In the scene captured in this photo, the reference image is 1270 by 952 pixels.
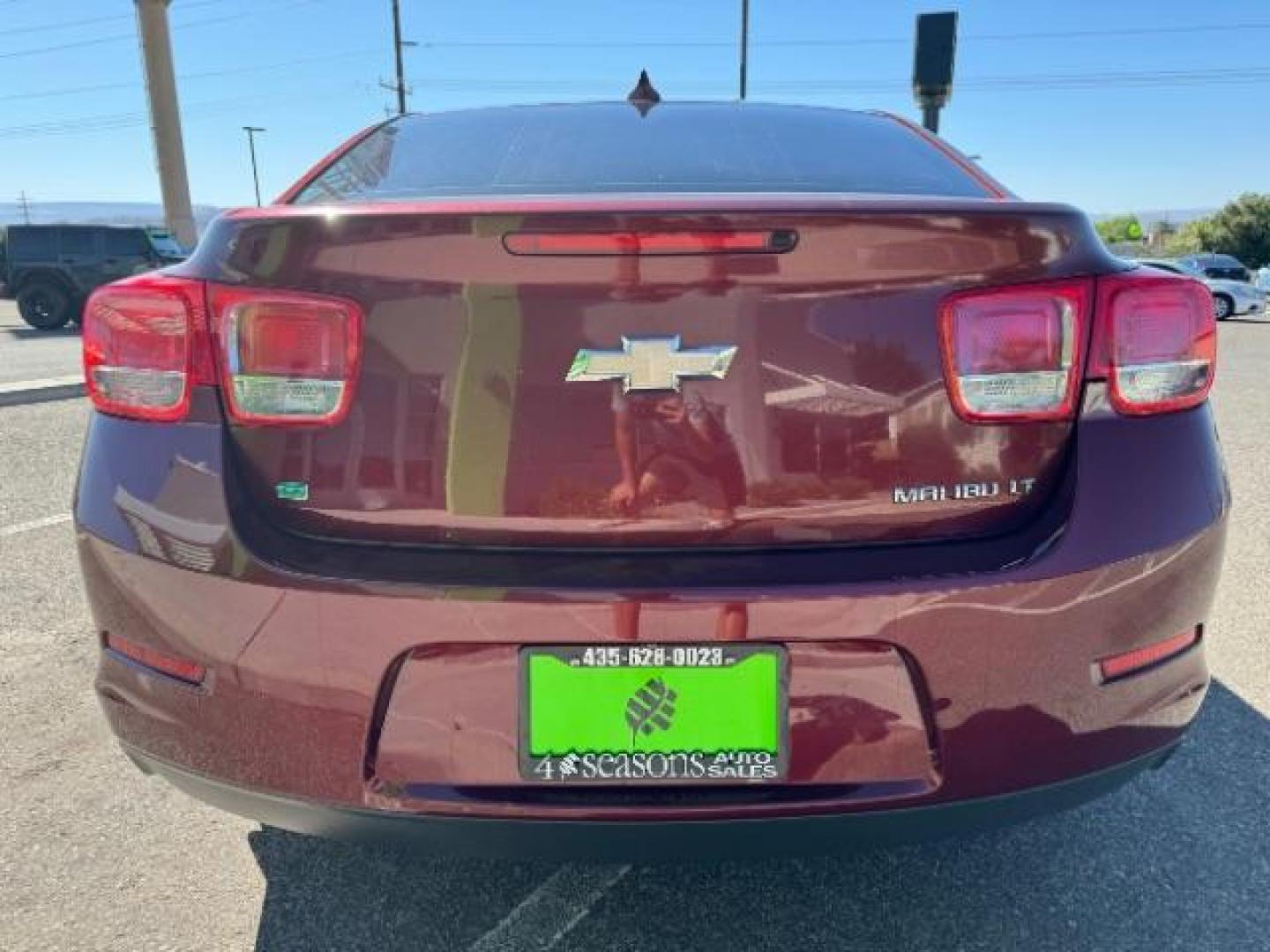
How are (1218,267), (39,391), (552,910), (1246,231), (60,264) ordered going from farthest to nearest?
(1246,231) < (1218,267) < (60,264) < (39,391) < (552,910)

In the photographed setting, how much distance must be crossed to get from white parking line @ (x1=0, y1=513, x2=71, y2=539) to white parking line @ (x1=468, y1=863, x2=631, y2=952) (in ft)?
11.2

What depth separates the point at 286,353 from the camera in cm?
135

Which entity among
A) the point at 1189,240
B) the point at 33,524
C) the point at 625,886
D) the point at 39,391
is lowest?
the point at 1189,240

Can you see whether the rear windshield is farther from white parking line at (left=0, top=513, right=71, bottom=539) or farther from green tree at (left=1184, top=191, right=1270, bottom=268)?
green tree at (left=1184, top=191, right=1270, bottom=268)

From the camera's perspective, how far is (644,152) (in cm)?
217

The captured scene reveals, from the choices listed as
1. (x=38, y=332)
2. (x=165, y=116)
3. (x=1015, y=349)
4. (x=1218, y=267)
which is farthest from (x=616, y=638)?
(x=165, y=116)

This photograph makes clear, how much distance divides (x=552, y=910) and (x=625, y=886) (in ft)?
0.50

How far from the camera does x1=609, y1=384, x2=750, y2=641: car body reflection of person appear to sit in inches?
50.6

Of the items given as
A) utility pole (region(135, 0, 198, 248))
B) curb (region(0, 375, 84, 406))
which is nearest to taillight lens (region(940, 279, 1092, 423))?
curb (region(0, 375, 84, 406))

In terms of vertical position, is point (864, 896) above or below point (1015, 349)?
below

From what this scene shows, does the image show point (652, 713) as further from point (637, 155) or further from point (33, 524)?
point (33, 524)

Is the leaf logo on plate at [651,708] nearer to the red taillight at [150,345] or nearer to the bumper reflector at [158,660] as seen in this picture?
the bumper reflector at [158,660]

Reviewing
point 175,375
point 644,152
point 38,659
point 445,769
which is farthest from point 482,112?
point 38,659

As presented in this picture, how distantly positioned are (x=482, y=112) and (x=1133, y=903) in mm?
2343
